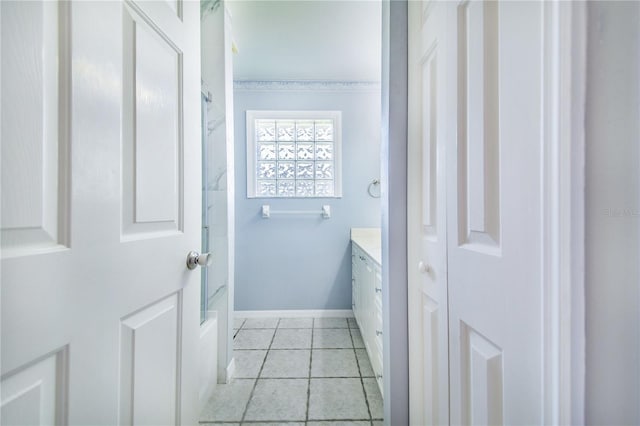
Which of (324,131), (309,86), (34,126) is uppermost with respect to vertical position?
(309,86)

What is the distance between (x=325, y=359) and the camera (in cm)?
202

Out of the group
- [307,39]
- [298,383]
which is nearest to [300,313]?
[298,383]

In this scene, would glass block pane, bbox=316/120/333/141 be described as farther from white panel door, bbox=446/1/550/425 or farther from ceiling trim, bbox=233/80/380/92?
white panel door, bbox=446/1/550/425

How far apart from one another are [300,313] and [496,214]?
2606mm

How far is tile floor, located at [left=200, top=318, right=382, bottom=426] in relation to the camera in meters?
1.45

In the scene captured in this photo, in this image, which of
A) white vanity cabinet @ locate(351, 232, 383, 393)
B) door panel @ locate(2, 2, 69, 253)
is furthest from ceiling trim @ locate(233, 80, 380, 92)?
door panel @ locate(2, 2, 69, 253)

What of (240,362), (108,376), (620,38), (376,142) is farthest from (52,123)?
(376,142)

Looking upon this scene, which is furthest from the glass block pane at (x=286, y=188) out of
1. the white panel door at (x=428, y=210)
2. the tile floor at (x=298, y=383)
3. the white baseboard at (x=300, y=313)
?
the white panel door at (x=428, y=210)

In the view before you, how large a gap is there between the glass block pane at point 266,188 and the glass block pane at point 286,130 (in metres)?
0.49

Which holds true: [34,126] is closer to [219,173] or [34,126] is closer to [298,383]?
[219,173]

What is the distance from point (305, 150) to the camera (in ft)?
9.62

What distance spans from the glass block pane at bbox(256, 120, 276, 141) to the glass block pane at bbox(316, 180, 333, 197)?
70 cm

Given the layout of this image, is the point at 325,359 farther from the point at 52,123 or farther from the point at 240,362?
the point at 52,123

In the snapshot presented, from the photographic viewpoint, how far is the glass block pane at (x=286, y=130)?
2.92 metres
